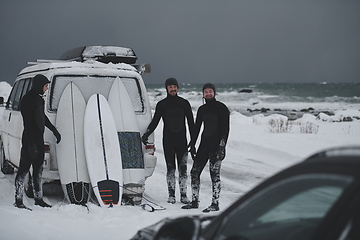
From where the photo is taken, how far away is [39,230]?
401 centimetres

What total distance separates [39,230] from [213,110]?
2.90 m

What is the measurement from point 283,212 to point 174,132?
3968 millimetres

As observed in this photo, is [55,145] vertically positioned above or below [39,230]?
above

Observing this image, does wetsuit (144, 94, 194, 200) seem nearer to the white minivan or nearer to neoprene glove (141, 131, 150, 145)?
neoprene glove (141, 131, 150, 145)

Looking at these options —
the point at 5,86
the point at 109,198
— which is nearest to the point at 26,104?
the point at 109,198

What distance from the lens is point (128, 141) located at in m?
6.00

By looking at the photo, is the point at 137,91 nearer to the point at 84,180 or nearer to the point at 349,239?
the point at 84,180

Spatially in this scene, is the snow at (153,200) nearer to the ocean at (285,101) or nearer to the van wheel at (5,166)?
the van wheel at (5,166)

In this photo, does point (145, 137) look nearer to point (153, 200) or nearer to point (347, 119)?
point (153, 200)

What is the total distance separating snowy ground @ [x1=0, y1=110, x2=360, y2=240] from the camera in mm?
4145

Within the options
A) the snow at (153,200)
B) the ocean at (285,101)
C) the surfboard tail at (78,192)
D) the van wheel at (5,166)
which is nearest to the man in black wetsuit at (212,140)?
the snow at (153,200)

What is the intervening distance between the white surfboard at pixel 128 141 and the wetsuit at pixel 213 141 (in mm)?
863

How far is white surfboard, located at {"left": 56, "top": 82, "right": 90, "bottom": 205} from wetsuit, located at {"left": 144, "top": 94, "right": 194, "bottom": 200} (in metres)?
1.12

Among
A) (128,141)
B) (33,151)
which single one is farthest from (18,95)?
(128,141)
